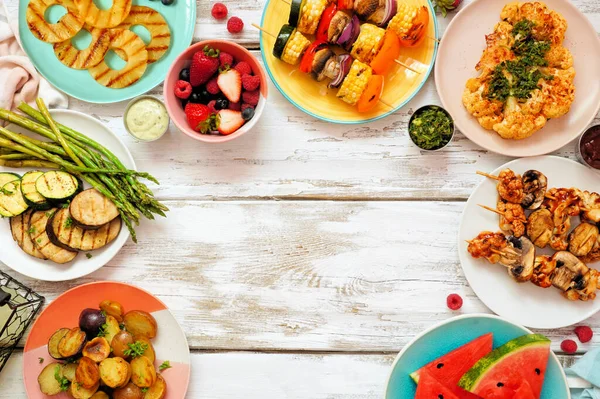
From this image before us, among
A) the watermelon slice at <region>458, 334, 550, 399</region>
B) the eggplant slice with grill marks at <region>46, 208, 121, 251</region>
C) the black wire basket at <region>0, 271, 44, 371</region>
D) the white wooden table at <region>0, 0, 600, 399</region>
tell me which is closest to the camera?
the watermelon slice at <region>458, 334, 550, 399</region>

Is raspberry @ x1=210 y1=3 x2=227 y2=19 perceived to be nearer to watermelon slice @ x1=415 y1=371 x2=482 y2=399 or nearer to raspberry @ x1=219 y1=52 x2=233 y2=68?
raspberry @ x1=219 y1=52 x2=233 y2=68

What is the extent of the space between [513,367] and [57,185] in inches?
84.4

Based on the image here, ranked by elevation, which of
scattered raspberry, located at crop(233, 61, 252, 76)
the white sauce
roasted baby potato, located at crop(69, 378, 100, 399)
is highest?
scattered raspberry, located at crop(233, 61, 252, 76)

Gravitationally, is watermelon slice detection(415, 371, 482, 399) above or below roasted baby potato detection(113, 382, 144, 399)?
above

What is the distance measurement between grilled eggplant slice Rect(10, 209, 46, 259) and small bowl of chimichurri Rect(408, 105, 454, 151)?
1.80 meters

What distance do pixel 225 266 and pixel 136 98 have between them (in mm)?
898


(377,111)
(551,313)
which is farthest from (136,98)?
(551,313)

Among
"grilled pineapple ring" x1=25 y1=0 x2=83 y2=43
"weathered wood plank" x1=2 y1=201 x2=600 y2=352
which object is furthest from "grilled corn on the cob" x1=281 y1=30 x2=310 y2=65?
"grilled pineapple ring" x1=25 y1=0 x2=83 y2=43

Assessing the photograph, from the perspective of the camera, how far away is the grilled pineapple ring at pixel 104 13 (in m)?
2.57

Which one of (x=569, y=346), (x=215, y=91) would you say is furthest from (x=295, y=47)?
(x=569, y=346)

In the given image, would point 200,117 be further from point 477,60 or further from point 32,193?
point 477,60

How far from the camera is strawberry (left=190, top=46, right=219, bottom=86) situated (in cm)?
248

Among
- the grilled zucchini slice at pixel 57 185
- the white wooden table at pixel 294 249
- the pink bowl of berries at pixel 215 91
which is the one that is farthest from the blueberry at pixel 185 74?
the grilled zucchini slice at pixel 57 185

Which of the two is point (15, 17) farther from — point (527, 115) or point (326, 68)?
point (527, 115)
